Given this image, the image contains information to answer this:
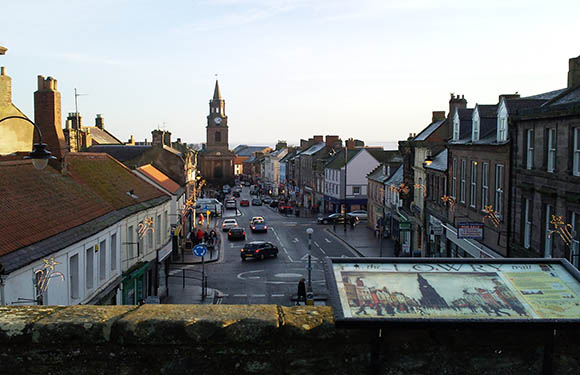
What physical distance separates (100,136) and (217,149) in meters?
84.9

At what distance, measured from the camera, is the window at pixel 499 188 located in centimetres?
2481

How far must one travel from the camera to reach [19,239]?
48.0 ft

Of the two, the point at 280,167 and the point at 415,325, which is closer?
the point at 415,325

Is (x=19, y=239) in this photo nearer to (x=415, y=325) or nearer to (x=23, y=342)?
(x=23, y=342)

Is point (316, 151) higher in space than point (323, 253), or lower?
higher

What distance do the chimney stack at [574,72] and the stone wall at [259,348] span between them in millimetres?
20656

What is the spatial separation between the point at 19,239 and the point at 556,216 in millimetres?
17147

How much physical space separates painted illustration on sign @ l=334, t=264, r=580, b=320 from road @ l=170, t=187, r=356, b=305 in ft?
66.3

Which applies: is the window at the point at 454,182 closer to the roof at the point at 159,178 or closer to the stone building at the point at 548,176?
the stone building at the point at 548,176

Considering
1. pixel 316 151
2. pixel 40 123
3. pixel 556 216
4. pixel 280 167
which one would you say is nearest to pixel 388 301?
pixel 556 216

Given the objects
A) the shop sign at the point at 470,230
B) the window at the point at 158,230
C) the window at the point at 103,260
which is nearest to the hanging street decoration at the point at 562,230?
the shop sign at the point at 470,230

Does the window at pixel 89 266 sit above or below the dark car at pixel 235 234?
above

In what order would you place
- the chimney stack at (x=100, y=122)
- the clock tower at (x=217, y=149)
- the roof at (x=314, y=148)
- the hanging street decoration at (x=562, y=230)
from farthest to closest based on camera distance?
the clock tower at (x=217, y=149) < the roof at (x=314, y=148) < the chimney stack at (x=100, y=122) < the hanging street decoration at (x=562, y=230)

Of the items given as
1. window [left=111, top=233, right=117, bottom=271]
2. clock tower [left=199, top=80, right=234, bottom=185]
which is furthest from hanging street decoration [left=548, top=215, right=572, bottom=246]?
clock tower [left=199, top=80, right=234, bottom=185]
